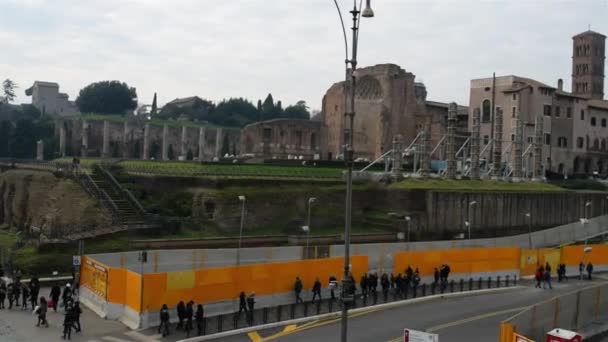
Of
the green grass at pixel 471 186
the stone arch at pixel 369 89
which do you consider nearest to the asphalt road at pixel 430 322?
the green grass at pixel 471 186

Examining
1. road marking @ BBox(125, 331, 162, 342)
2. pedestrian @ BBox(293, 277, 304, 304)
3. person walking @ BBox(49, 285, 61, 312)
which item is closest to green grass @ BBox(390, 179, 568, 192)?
pedestrian @ BBox(293, 277, 304, 304)

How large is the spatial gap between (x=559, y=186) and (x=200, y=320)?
56.4 m

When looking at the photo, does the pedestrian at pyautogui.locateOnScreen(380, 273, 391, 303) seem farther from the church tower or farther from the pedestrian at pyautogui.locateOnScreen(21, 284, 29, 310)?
the church tower

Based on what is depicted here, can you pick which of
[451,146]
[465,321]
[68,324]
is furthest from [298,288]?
[451,146]

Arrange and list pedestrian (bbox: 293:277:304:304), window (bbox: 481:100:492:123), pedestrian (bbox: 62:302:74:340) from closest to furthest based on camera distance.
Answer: pedestrian (bbox: 62:302:74:340), pedestrian (bbox: 293:277:304:304), window (bbox: 481:100:492:123)

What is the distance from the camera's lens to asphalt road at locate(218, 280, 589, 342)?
69.9 feet

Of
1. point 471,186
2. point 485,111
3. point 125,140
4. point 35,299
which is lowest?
point 35,299

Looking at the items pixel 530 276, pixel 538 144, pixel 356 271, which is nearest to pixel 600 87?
pixel 538 144

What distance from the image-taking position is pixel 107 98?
492 ft

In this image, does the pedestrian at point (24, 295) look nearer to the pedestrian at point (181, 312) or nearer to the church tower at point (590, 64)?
the pedestrian at point (181, 312)

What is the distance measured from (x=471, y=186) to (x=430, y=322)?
111 ft

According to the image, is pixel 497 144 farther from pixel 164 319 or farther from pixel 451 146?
pixel 164 319

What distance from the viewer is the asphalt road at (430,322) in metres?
21.3

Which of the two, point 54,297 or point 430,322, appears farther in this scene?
point 430,322
